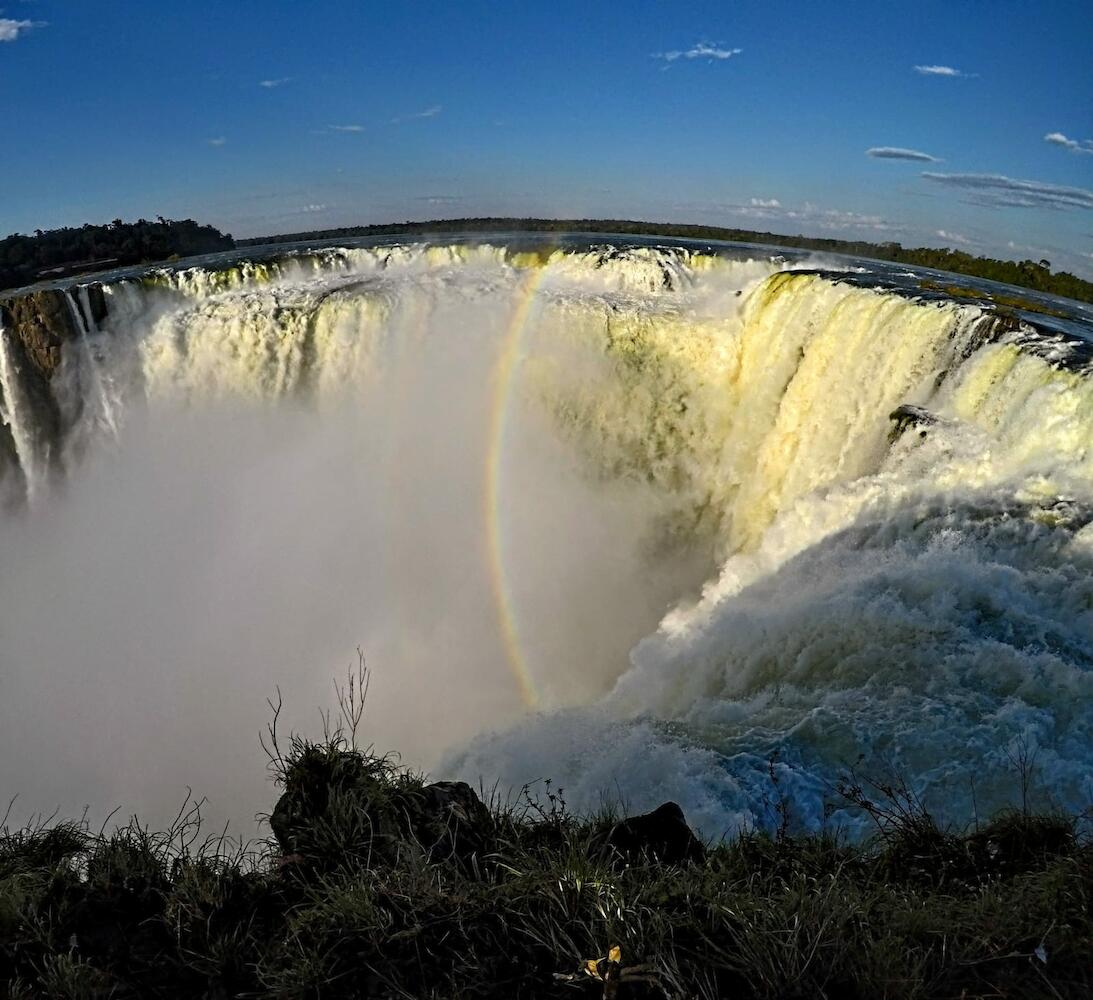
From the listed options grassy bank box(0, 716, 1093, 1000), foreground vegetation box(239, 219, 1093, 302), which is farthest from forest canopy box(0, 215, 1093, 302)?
grassy bank box(0, 716, 1093, 1000)

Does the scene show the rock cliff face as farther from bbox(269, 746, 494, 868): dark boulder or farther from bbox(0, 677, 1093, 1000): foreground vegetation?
bbox(269, 746, 494, 868): dark boulder

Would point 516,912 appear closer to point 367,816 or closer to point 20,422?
point 367,816

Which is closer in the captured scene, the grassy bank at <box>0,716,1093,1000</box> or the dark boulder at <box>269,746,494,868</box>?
the grassy bank at <box>0,716,1093,1000</box>

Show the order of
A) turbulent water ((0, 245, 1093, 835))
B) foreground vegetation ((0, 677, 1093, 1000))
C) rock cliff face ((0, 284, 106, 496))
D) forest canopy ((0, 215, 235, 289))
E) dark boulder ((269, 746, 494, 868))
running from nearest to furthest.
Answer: foreground vegetation ((0, 677, 1093, 1000)) < dark boulder ((269, 746, 494, 868)) < turbulent water ((0, 245, 1093, 835)) < rock cliff face ((0, 284, 106, 496)) < forest canopy ((0, 215, 235, 289))

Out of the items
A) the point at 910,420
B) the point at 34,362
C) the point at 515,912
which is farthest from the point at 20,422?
the point at 515,912

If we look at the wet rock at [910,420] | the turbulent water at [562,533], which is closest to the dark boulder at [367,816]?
the turbulent water at [562,533]

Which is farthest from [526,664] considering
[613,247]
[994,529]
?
[613,247]

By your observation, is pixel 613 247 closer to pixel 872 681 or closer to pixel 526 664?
pixel 526 664

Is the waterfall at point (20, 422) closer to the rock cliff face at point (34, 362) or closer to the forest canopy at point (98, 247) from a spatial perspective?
the rock cliff face at point (34, 362)
